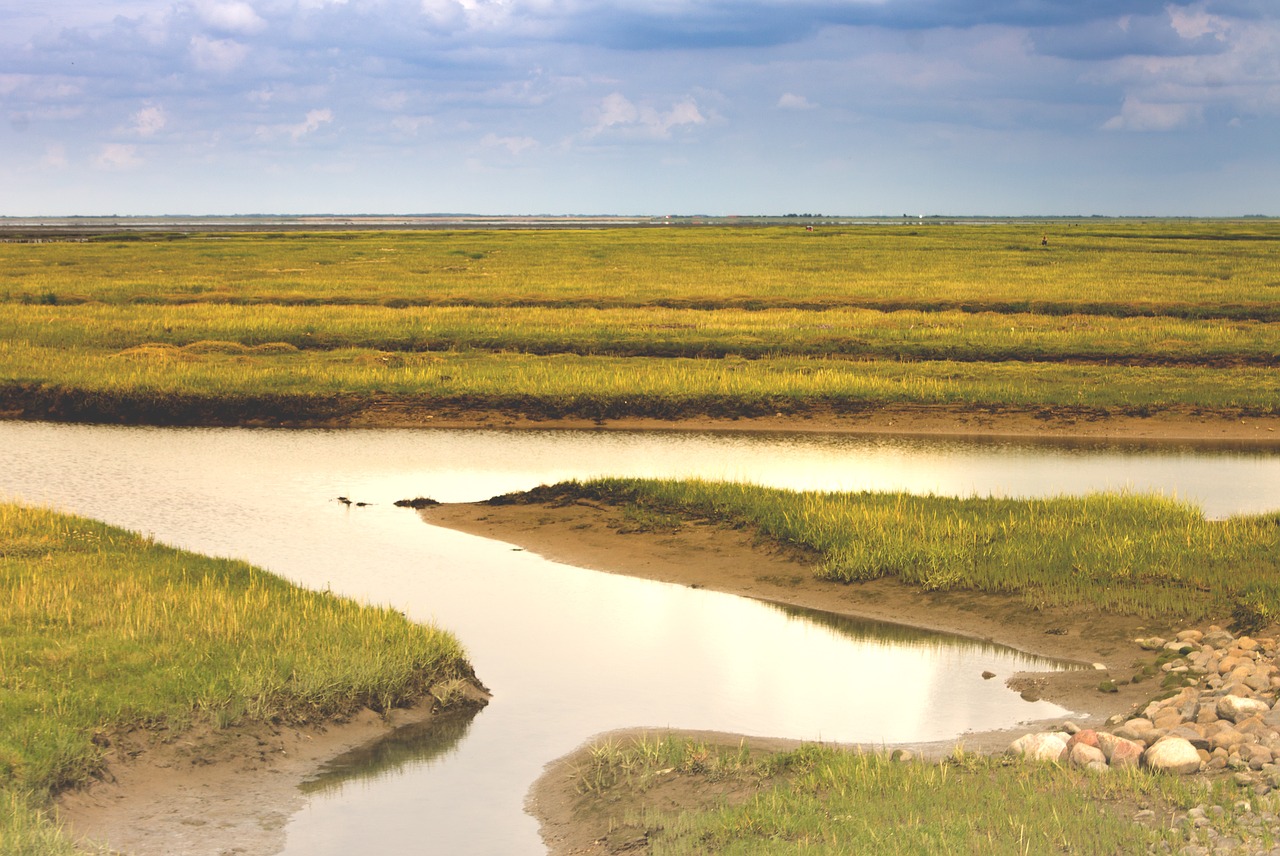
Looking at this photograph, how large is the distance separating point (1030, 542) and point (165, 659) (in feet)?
36.6

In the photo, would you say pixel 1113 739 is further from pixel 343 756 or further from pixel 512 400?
pixel 512 400

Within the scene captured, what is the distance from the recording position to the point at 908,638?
14773mm

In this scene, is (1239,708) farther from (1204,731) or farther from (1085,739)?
(1085,739)

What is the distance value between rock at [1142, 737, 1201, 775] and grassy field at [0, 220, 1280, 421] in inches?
862

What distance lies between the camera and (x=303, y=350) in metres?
38.5

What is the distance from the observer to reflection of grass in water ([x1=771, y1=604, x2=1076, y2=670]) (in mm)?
13969

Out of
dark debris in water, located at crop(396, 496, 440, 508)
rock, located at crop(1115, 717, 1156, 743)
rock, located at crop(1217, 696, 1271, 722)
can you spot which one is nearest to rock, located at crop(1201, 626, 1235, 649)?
rock, located at crop(1217, 696, 1271, 722)

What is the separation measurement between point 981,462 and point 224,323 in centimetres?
2730

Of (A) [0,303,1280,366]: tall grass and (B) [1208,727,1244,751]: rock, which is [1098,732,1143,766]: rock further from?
(A) [0,303,1280,366]: tall grass

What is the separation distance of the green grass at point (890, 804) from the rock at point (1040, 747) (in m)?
0.24

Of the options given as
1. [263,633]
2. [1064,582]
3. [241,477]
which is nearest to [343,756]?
[263,633]

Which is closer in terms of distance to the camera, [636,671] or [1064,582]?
[636,671]

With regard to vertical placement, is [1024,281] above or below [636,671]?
above

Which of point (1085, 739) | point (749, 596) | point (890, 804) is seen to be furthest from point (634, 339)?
point (890, 804)
